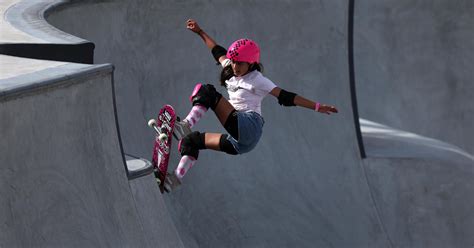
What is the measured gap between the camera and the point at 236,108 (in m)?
8.06

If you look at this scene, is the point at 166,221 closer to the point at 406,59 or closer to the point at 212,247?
the point at 212,247

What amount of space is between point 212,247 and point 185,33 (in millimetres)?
3069

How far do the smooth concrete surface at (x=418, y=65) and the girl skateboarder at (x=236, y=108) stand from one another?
410 inches

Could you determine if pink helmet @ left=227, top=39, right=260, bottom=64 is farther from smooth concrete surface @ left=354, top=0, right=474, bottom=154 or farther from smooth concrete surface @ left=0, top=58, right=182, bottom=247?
smooth concrete surface @ left=354, top=0, right=474, bottom=154

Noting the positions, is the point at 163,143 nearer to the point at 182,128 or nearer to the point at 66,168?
the point at 182,128

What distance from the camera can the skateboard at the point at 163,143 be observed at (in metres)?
7.85

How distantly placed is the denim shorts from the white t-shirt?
0.12 meters

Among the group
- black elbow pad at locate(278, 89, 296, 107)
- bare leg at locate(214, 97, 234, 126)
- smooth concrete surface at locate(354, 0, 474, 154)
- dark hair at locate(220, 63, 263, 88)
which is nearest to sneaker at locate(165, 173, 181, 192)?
bare leg at locate(214, 97, 234, 126)

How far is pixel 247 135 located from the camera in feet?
25.7

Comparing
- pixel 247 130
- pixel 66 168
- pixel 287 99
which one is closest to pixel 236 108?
pixel 247 130

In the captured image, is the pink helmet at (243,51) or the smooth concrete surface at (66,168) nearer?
the smooth concrete surface at (66,168)

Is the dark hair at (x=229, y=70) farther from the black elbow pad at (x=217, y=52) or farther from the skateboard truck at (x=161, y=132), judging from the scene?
the skateboard truck at (x=161, y=132)

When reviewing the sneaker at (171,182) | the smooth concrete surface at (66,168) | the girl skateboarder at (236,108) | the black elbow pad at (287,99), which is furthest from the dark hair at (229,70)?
the smooth concrete surface at (66,168)

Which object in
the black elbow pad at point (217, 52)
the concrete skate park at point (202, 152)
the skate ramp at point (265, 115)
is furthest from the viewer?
the skate ramp at point (265, 115)
